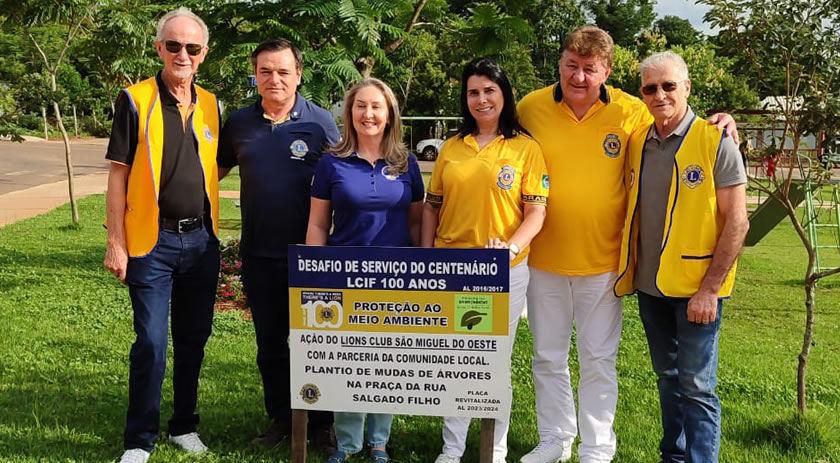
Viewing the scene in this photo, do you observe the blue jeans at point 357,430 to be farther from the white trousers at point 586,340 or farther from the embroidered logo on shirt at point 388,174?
the embroidered logo on shirt at point 388,174

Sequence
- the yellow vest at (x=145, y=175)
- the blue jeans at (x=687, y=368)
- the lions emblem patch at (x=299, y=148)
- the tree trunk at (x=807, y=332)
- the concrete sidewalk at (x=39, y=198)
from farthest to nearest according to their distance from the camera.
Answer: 1. the concrete sidewalk at (x=39, y=198)
2. the tree trunk at (x=807, y=332)
3. the lions emblem patch at (x=299, y=148)
4. the yellow vest at (x=145, y=175)
5. the blue jeans at (x=687, y=368)

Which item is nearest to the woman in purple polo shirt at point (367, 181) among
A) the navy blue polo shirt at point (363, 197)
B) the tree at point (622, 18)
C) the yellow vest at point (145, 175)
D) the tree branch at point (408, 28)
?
the navy blue polo shirt at point (363, 197)

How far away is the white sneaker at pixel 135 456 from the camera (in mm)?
4047

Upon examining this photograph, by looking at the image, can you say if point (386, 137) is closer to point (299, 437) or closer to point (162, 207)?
point (162, 207)

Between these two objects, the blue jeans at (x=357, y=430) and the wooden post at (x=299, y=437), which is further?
the blue jeans at (x=357, y=430)

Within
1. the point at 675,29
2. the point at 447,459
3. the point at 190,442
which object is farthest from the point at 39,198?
the point at 675,29

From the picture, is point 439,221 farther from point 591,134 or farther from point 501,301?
point 591,134

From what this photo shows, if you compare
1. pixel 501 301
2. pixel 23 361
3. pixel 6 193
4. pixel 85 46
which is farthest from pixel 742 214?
pixel 6 193

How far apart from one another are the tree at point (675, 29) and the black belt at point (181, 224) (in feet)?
205

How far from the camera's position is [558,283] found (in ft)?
13.2

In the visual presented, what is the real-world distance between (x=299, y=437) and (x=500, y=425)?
1066 millimetres

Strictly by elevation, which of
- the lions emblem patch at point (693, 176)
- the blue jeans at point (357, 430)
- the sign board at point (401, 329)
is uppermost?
the lions emblem patch at point (693, 176)

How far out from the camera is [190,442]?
433 cm

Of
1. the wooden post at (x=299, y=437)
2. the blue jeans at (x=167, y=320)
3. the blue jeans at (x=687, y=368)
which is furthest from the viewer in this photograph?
the blue jeans at (x=167, y=320)
